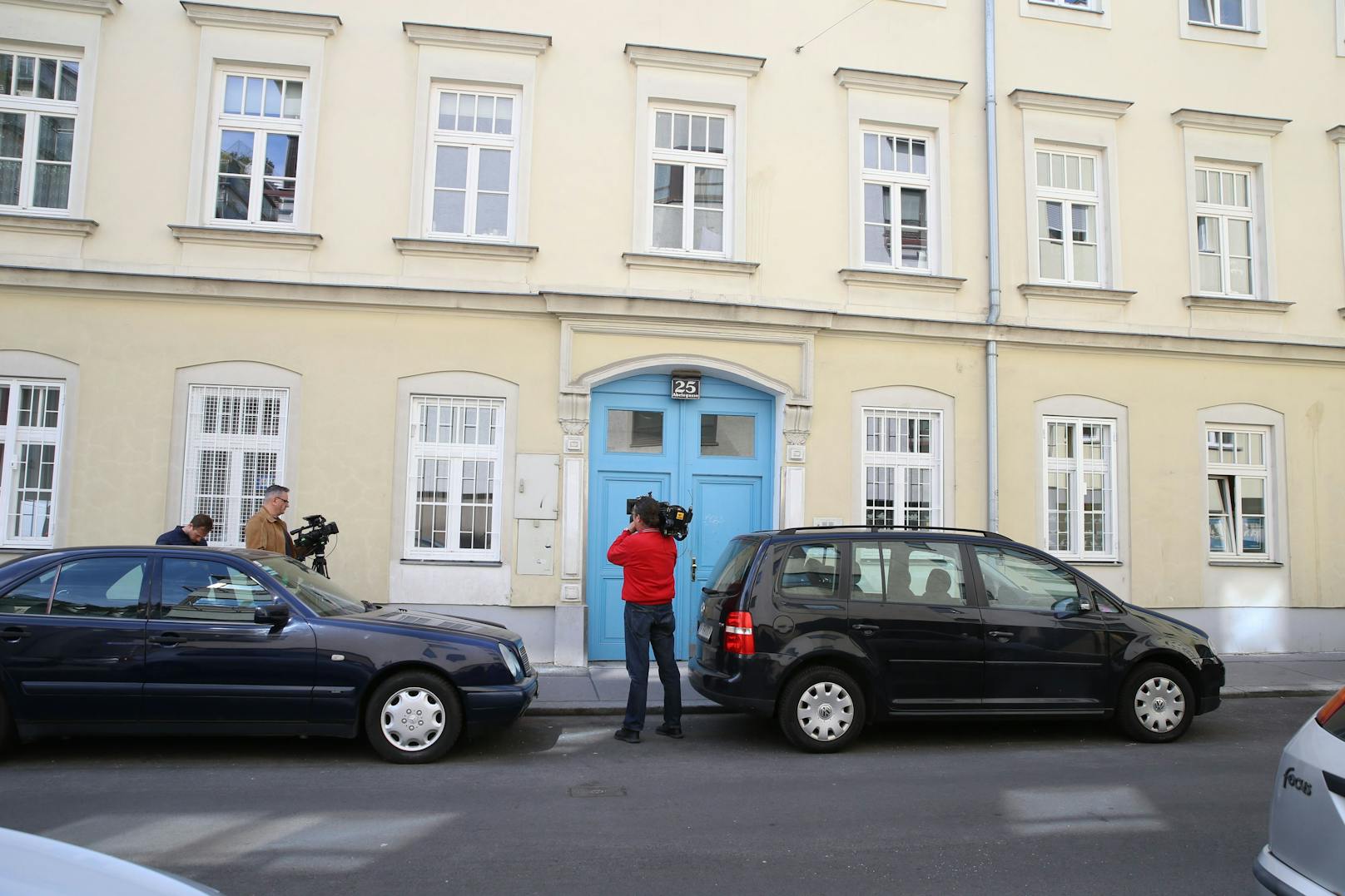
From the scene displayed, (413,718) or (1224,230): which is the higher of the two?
(1224,230)

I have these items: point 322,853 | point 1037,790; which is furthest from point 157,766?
point 1037,790

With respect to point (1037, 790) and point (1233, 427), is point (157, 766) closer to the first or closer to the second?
point (1037, 790)

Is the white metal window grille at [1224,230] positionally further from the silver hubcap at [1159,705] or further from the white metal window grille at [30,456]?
the white metal window grille at [30,456]

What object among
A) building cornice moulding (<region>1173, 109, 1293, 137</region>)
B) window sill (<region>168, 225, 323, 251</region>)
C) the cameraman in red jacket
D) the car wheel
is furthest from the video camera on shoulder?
building cornice moulding (<region>1173, 109, 1293, 137</region>)

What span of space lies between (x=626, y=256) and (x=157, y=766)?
22.4 ft

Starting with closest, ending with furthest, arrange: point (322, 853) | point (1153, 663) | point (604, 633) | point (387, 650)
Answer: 1. point (322, 853)
2. point (387, 650)
3. point (1153, 663)
4. point (604, 633)

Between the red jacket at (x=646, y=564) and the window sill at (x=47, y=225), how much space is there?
23.0 feet

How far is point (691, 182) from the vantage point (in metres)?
11.0

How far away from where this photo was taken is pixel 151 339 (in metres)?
9.86

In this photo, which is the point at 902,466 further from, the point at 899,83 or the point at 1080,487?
the point at 899,83

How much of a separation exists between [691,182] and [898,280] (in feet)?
9.06

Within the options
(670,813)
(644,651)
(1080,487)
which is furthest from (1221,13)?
(670,813)

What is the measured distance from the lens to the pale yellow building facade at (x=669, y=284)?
9.96 m

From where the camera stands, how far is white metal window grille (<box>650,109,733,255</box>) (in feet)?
36.0
